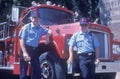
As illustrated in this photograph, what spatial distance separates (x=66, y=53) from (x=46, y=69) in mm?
698

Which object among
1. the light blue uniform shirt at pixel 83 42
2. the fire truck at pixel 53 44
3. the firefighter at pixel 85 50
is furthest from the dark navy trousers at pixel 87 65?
the fire truck at pixel 53 44

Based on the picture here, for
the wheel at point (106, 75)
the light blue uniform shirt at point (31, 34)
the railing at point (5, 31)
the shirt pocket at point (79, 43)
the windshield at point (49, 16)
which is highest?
the windshield at point (49, 16)

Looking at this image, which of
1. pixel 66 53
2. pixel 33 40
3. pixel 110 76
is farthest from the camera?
pixel 110 76

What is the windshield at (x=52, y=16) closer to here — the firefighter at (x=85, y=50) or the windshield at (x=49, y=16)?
the windshield at (x=49, y=16)

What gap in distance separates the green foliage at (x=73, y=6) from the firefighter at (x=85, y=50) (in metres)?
8.93

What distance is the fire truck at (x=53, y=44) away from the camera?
753 centimetres

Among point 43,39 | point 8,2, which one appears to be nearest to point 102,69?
point 43,39

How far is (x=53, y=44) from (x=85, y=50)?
1.17 m

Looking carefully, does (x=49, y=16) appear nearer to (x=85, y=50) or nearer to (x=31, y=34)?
(x=31, y=34)

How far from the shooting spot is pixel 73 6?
1734 cm

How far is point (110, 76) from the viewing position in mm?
9359

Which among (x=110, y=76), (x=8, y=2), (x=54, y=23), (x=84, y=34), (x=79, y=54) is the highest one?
(x=8, y=2)

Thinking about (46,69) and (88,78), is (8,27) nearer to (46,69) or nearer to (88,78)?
(46,69)

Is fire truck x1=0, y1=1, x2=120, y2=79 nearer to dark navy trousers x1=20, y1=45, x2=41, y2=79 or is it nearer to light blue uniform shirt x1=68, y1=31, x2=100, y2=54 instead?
light blue uniform shirt x1=68, y1=31, x2=100, y2=54
